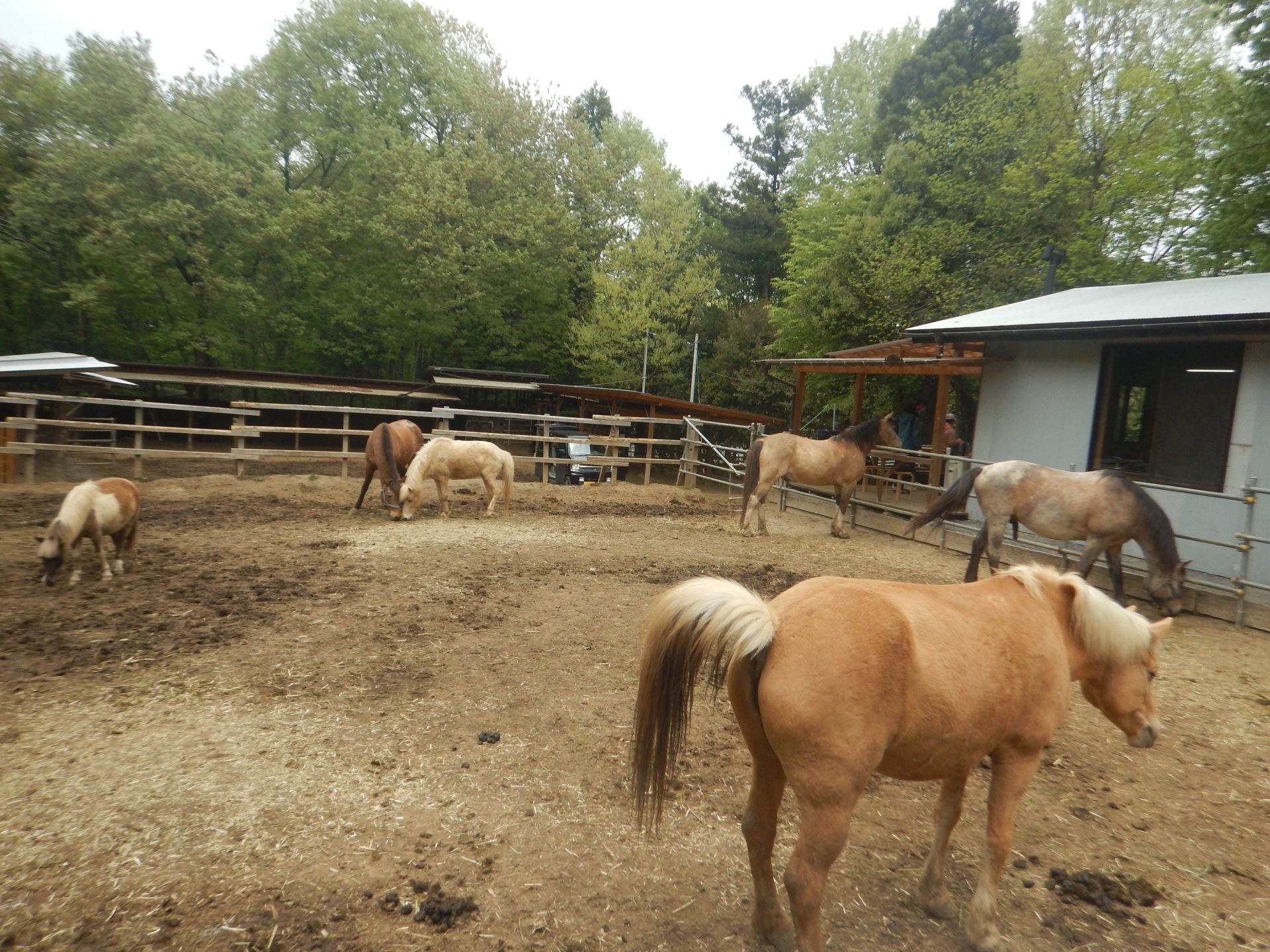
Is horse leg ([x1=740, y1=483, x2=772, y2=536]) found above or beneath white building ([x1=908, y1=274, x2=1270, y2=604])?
beneath

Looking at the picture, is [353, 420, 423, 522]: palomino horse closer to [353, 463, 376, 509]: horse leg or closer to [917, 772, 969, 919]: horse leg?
[353, 463, 376, 509]: horse leg

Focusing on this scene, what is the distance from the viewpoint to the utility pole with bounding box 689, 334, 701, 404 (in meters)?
23.9

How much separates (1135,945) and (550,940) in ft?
6.59

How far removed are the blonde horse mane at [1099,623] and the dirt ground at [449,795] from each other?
3.15 ft

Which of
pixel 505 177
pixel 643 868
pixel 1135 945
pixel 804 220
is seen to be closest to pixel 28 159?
pixel 505 177

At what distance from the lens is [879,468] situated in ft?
42.8

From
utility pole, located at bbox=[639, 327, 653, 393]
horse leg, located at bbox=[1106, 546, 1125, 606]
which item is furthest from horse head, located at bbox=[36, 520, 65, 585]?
utility pole, located at bbox=[639, 327, 653, 393]

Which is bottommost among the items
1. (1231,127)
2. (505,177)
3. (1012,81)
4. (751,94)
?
(1231,127)

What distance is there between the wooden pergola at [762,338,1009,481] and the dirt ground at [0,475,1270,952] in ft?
17.1

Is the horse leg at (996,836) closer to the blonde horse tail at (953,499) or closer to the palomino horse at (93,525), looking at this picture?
the blonde horse tail at (953,499)

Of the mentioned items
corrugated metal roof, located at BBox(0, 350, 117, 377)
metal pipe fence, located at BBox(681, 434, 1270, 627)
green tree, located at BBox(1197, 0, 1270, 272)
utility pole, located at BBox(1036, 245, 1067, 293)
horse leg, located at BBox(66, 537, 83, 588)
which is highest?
green tree, located at BBox(1197, 0, 1270, 272)

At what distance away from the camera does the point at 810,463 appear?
33.5 ft

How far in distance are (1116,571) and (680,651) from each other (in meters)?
6.34

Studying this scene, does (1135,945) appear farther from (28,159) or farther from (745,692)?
(28,159)
